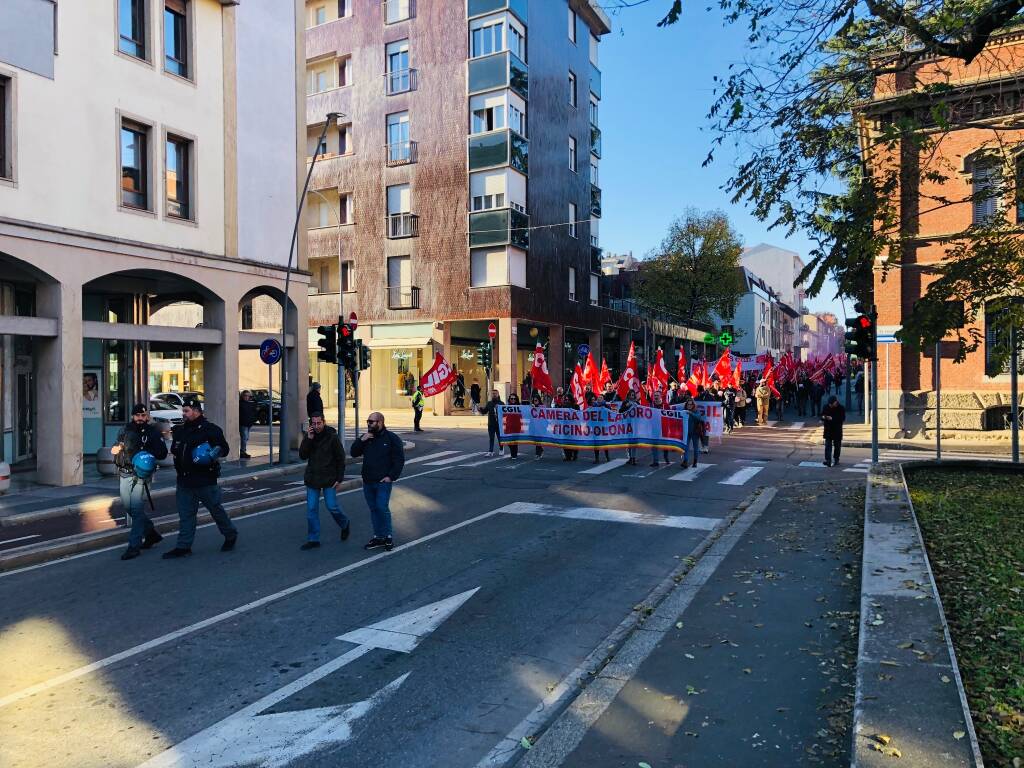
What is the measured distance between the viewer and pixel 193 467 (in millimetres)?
8742

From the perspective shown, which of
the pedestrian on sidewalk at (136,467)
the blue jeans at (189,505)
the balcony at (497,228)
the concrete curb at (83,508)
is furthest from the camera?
the balcony at (497,228)

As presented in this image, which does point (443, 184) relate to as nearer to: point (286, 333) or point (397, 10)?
point (397, 10)

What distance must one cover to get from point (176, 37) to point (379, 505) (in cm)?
1437

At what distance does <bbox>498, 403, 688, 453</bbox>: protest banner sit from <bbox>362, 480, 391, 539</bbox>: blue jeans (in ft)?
29.4

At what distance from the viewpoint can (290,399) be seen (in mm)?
20391

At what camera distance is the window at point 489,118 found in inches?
1366

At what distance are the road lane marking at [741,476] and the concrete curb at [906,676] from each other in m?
7.29

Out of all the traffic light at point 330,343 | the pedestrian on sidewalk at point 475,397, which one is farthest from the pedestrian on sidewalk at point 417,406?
the pedestrian on sidewalk at point 475,397

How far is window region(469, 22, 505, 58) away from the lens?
114 ft

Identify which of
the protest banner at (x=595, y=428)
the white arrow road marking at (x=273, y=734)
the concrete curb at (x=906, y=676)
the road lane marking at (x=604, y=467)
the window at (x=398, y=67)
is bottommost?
the white arrow road marking at (x=273, y=734)

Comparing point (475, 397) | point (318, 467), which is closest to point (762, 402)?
point (475, 397)

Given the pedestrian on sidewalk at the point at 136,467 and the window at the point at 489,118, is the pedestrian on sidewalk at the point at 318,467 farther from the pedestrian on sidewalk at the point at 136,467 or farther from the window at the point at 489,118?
the window at the point at 489,118

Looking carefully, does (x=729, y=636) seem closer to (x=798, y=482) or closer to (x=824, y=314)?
(x=798, y=482)

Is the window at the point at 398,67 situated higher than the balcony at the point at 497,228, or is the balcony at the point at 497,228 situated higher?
the window at the point at 398,67
